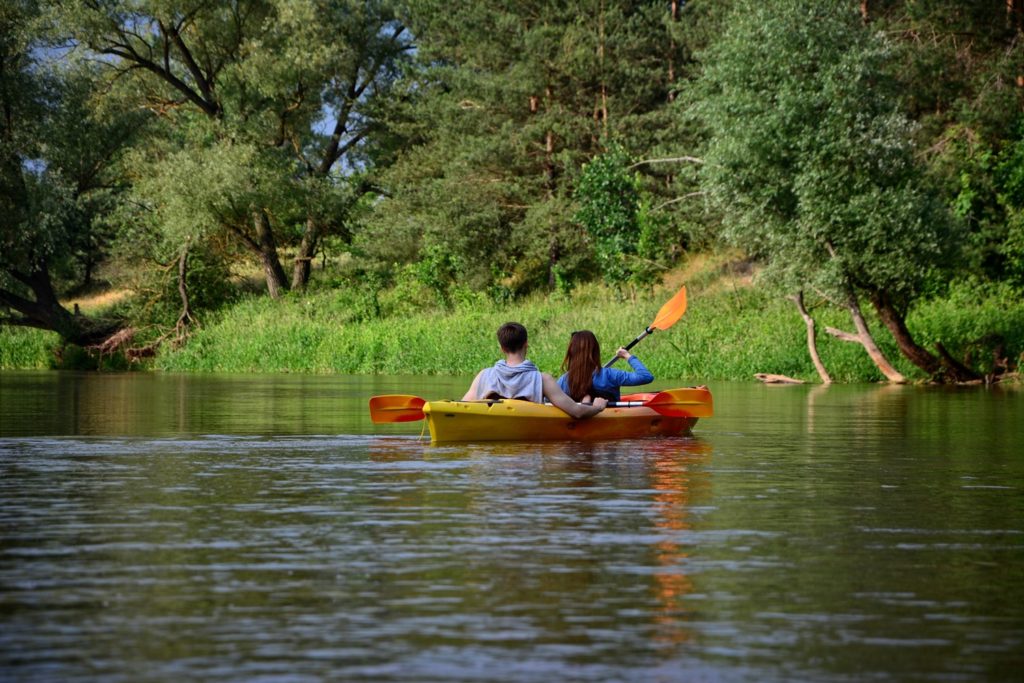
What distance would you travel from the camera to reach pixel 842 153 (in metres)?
26.9

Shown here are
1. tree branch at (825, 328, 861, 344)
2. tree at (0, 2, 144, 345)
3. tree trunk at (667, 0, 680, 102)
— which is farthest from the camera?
tree trunk at (667, 0, 680, 102)

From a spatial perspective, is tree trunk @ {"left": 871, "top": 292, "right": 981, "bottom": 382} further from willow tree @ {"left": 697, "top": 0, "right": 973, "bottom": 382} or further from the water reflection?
the water reflection

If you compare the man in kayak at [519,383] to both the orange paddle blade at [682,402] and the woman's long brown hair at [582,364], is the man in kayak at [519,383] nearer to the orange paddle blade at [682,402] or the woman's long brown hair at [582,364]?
the woman's long brown hair at [582,364]

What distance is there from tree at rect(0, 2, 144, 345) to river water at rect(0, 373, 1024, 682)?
2912 cm

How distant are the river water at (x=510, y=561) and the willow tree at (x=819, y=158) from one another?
1356 centimetres

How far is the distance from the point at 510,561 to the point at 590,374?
23.4ft

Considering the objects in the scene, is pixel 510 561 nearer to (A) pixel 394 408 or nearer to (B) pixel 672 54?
(A) pixel 394 408

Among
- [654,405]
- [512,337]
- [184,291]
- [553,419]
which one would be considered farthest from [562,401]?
[184,291]

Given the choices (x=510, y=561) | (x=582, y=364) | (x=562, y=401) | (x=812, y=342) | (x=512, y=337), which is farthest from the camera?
(x=812, y=342)

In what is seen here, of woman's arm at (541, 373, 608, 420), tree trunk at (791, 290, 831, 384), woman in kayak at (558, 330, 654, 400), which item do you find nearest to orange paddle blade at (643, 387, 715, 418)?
woman in kayak at (558, 330, 654, 400)

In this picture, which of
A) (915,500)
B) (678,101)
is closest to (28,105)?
(678,101)

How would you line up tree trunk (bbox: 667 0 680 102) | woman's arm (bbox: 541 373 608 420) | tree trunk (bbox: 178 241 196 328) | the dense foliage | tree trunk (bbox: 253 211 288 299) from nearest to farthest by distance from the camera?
woman's arm (bbox: 541 373 608 420) < the dense foliage < tree trunk (bbox: 667 0 680 102) < tree trunk (bbox: 178 241 196 328) < tree trunk (bbox: 253 211 288 299)

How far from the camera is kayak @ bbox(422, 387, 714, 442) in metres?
13.1

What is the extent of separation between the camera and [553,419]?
13.5 meters
